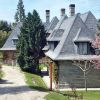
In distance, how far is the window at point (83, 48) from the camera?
3781 centimetres

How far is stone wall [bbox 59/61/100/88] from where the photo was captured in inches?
1470

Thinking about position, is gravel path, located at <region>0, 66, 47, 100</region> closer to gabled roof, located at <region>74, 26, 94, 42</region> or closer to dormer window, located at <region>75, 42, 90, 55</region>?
dormer window, located at <region>75, 42, 90, 55</region>

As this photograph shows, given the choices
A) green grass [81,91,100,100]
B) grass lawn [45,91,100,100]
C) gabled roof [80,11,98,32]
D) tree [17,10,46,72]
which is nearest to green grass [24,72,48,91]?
→ grass lawn [45,91,100,100]

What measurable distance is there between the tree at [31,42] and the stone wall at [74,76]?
10.7 m

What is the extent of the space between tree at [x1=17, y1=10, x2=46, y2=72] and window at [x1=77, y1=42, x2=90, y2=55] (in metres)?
11.0

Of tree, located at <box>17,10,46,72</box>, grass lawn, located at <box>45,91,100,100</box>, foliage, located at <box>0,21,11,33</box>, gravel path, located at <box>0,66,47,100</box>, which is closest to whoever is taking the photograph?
grass lawn, located at <box>45,91,100,100</box>

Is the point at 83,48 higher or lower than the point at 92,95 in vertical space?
higher

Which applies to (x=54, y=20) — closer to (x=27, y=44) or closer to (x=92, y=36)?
(x=27, y=44)

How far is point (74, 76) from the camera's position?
3762 cm

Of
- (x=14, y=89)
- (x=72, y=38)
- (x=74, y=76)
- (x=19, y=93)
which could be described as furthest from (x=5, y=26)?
(x=19, y=93)

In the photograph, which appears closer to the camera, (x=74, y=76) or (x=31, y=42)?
(x=74, y=76)

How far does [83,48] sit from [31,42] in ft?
39.1

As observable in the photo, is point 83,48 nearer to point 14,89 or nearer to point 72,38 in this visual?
point 72,38

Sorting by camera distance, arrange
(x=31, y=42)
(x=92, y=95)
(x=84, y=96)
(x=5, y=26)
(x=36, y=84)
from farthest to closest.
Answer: (x=5, y=26)
(x=31, y=42)
(x=36, y=84)
(x=92, y=95)
(x=84, y=96)
